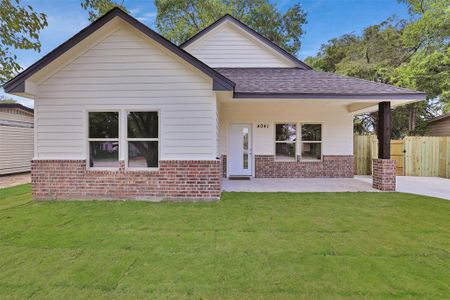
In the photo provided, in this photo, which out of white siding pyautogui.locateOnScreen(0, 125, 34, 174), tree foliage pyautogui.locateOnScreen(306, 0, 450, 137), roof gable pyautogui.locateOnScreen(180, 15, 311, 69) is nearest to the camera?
roof gable pyautogui.locateOnScreen(180, 15, 311, 69)

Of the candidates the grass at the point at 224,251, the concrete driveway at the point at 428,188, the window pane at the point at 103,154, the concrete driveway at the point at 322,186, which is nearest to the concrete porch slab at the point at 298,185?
the concrete driveway at the point at 322,186

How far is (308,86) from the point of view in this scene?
7.89 metres

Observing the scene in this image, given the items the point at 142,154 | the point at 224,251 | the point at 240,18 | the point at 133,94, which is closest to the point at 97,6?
the point at 133,94

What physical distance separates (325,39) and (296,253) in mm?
21907

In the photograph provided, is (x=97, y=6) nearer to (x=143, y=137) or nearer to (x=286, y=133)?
(x=143, y=137)

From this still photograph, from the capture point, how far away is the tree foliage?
15.1 metres

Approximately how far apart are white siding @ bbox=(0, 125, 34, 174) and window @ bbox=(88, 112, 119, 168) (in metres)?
9.01

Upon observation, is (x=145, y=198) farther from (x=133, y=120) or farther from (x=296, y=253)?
(x=296, y=253)

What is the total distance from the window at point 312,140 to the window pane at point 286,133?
438mm

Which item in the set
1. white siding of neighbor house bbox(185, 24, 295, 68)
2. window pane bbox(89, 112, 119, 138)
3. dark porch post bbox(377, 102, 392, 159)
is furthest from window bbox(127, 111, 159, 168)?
dark porch post bbox(377, 102, 392, 159)

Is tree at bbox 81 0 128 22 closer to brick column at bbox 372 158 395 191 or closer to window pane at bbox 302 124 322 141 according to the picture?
window pane at bbox 302 124 322 141

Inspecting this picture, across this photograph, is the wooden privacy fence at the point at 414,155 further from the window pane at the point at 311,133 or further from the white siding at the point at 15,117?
the white siding at the point at 15,117

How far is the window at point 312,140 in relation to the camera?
423 inches

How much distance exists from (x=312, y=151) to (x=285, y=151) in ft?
3.87
